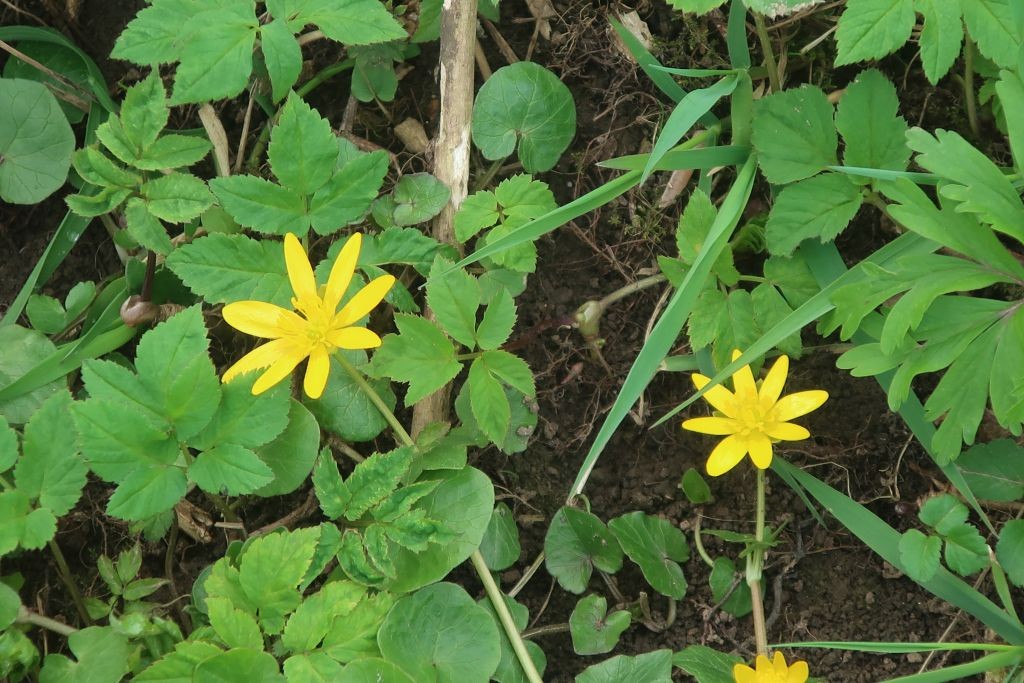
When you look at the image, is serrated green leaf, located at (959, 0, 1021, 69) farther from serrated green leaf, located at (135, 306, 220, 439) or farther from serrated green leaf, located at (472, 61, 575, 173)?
serrated green leaf, located at (135, 306, 220, 439)

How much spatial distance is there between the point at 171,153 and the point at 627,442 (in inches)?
58.7

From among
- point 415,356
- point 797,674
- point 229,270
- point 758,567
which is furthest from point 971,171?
point 229,270

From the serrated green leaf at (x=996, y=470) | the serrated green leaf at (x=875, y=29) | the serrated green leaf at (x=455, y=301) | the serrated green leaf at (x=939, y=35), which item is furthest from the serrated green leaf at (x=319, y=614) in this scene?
the serrated green leaf at (x=939, y=35)

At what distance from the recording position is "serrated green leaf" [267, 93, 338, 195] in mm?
2309

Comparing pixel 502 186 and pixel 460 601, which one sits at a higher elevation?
pixel 502 186

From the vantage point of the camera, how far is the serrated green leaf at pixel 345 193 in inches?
92.6

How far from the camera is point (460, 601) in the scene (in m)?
2.34

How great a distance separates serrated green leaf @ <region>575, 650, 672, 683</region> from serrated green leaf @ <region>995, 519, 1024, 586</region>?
0.87m

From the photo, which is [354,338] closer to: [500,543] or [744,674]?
[500,543]

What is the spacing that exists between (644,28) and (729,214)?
0.74 m

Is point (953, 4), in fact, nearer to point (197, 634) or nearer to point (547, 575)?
point (547, 575)

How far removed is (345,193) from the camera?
236cm

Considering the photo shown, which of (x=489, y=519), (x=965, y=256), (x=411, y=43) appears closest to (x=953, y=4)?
(x=965, y=256)

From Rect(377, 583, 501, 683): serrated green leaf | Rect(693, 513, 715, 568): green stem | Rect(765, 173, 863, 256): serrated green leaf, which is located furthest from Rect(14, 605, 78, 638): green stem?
Rect(765, 173, 863, 256): serrated green leaf
